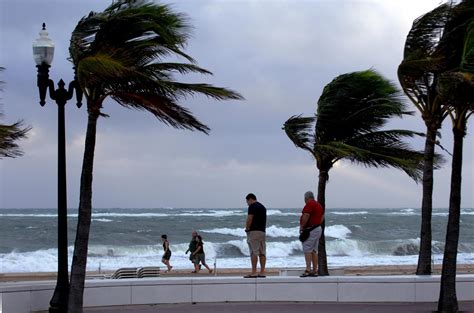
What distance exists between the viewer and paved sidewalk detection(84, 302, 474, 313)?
14.0m

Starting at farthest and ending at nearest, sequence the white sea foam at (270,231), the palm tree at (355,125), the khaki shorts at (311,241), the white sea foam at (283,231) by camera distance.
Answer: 1. the white sea foam at (283,231)
2. the white sea foam at (270,231)
3. the palm tree at (355,125)
4. the khaki shorts at (311,241)

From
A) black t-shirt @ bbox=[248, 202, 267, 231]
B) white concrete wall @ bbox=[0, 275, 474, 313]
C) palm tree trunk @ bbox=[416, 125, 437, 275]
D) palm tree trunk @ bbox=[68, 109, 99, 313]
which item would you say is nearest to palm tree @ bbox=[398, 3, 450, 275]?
palm tree trunk @ bbox=[416, 125, 437, 275]

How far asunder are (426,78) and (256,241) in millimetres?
4080

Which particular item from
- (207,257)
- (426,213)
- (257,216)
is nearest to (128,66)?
(257,216)

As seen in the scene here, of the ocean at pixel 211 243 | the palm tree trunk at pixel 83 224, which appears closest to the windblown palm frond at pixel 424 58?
the palm tree trunk at pixel 83 224

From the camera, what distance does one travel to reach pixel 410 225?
271 feet

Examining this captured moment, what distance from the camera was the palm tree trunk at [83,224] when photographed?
492 inches

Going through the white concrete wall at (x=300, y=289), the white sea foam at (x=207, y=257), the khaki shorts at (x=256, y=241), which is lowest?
the white sea foam at (x=207, y=257)

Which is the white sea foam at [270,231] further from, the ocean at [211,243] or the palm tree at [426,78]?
the palm tree at [426,78]

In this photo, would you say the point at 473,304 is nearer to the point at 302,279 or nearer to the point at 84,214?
the point at 302,279

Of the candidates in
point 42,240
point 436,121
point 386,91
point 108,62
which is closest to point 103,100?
point 108,62

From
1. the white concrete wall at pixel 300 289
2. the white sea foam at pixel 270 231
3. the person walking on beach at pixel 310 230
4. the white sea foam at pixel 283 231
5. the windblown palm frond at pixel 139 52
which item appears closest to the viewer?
the windblown palm frond at pixel 139 52

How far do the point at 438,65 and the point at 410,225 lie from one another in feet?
232

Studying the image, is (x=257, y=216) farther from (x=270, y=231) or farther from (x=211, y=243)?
(x=270, y=231)
